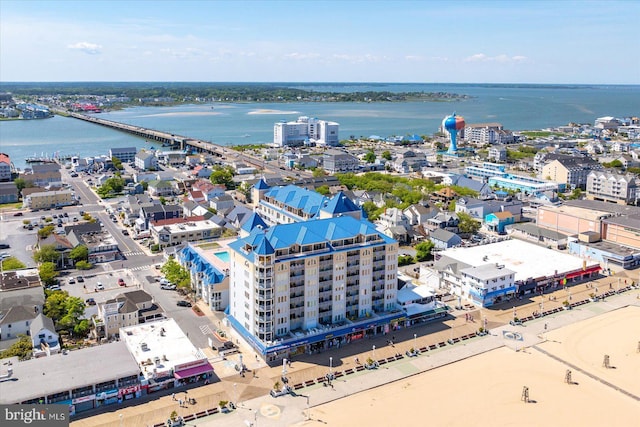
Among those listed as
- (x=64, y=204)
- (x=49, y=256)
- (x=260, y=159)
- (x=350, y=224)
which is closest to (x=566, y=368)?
(x=350, y=224)

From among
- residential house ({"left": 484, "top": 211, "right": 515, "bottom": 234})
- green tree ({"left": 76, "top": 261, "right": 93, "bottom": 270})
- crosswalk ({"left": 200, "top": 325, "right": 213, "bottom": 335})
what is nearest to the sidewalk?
crosswalk ({"left": 200, "top": 325, "right": 213, "bottom": 335})

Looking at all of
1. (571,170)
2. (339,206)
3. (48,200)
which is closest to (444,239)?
(339,206)

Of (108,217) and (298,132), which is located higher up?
(298,132)

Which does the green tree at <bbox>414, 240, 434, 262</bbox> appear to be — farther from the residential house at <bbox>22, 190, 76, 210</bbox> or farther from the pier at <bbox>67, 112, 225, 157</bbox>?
the pier at <bbox>67, 112, 225, 157</bbox>

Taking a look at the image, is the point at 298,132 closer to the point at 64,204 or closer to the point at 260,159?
the point at 260,159

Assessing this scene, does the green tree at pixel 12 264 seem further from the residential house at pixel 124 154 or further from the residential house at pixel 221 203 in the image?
the residential house at pixel 124 154

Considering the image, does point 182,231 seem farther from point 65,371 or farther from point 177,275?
point 65,371
